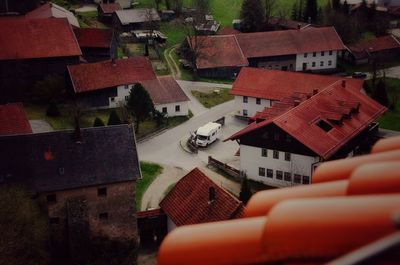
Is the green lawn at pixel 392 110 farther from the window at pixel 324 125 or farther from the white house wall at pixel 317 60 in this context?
the window at pixel 324 125

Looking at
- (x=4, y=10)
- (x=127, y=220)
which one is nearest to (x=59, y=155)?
(x=127, y=220)

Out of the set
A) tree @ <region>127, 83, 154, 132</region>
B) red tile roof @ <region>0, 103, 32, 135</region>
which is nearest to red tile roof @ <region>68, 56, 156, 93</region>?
tree @ <region>127, 83, 154, 132</region>

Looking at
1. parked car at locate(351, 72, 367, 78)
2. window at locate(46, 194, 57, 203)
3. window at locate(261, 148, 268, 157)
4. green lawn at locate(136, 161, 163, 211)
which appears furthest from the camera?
parked car at locate(351, 72, 367, 78)

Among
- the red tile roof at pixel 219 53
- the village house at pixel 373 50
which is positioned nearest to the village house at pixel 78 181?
the red tile roof at pixel 219 53

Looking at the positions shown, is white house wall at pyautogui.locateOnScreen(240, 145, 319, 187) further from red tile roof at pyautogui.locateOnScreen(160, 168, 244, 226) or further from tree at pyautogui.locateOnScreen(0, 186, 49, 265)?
tree at pyautogui.locateOnScreen(0, 186, 49, 265)

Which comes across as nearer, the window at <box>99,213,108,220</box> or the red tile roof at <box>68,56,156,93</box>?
the window at <box>99,213,108,220</box>
